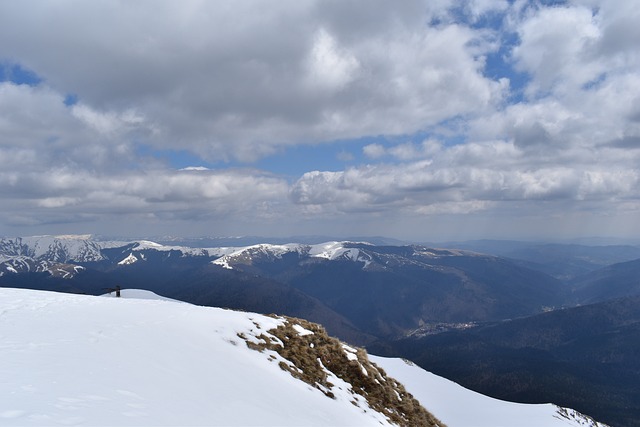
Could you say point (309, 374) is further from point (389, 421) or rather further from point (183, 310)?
point (183, 310)

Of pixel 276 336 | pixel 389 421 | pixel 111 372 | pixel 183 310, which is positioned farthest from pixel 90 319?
pixel 389 421

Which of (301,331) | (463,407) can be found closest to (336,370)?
(301,331)

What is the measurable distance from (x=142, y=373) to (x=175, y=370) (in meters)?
1.61

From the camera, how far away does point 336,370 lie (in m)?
25.4

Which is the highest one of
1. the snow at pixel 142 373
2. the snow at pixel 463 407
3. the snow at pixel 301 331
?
the snow at pixel 142 373

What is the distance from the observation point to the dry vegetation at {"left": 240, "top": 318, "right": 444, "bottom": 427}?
2288cm

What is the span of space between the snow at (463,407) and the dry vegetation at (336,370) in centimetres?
2228

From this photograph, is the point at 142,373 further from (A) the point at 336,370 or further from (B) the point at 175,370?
(A) the point at 336,370

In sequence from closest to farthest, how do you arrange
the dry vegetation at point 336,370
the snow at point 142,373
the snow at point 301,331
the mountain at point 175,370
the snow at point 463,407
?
the snow at point 142,373, the mountain at point 175,370, the dry vegetation at point 336,370, the snow at point 301,331, the snow at point 463,407

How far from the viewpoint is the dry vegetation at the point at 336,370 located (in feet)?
75.0

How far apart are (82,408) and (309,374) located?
14.2 m

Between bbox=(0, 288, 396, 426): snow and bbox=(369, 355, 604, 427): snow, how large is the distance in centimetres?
3098

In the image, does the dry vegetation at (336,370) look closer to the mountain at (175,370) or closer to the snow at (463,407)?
the mountain at (175,370)

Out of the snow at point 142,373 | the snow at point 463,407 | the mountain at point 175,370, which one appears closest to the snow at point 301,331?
the mountain at point 175,370
